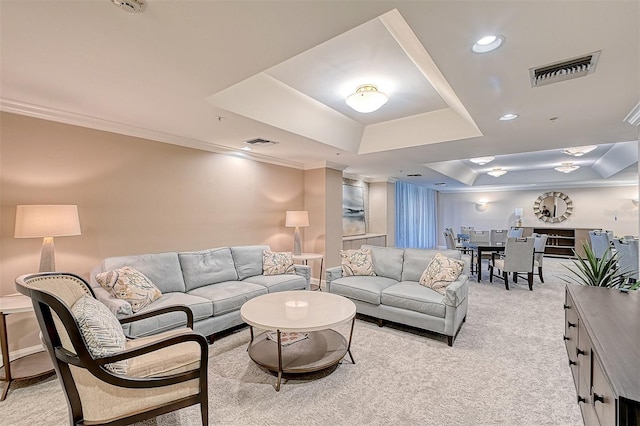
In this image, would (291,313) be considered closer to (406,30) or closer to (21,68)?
(406,30)

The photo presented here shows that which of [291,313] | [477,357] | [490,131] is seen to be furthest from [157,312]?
[490,131]

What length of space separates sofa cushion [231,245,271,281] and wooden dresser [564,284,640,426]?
3.47 metres

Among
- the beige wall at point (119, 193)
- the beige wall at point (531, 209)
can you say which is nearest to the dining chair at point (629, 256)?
the beige wall at point (531, 209)

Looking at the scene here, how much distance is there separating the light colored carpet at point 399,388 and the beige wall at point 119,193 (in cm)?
133

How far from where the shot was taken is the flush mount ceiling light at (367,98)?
2814mm

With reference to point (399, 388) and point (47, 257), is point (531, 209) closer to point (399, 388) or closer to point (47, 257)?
point (399, 388)

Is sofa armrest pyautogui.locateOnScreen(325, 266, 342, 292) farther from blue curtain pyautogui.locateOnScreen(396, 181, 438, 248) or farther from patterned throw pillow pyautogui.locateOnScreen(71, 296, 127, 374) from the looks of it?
blue curtain pyautogui.locateOnScreen(396, 181, 438, 248)

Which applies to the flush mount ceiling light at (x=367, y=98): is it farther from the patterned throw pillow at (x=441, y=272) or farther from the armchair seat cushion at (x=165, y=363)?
the armchair seat cushion at (x=165, y=363)

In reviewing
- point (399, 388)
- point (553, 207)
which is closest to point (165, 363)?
point (399, 388)

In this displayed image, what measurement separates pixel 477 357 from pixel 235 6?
11.2 ft

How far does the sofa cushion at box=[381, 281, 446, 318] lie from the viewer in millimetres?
3100

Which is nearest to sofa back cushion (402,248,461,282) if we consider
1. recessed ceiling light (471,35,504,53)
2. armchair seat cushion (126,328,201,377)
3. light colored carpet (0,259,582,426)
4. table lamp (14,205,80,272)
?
light colored carpet (0,259,582,426)

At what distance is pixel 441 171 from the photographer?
7062 millimetres

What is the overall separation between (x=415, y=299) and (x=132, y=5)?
334 centimetres
